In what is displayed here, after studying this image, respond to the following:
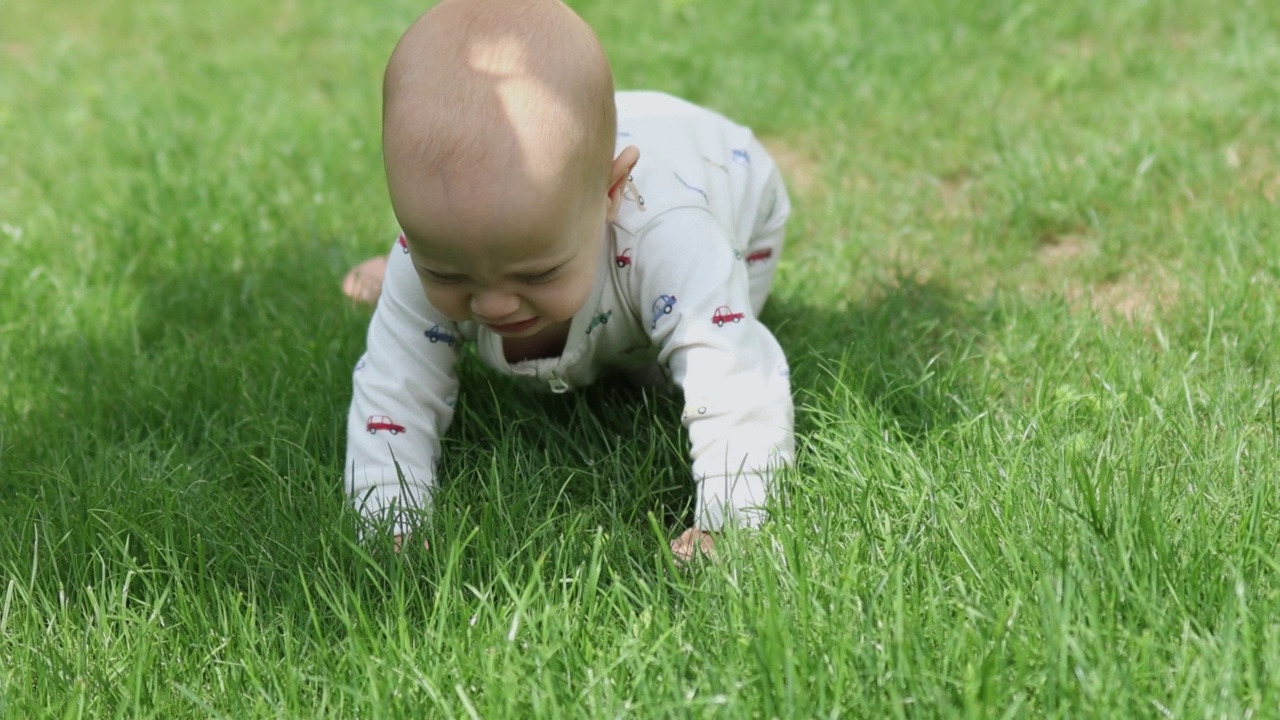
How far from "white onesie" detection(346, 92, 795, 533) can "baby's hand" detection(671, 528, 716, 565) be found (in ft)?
0.11

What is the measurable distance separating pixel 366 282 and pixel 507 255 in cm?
160

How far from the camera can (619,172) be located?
273cm

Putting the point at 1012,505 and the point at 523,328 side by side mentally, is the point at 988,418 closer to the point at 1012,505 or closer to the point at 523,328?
the point at 1012,505

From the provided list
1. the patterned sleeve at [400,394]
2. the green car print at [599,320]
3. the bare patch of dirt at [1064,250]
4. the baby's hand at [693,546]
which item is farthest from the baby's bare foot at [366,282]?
the bare patch of dirt at [1064,250]

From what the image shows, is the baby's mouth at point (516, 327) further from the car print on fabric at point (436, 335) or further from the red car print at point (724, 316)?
the red car print at point (724, 316)

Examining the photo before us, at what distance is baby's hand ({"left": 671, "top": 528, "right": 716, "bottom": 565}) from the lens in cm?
242

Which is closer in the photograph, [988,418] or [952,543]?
[952,543]

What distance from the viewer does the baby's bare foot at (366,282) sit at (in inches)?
153

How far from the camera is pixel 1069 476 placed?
243 centimetres

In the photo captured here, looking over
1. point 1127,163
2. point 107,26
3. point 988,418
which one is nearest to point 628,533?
point 988,418

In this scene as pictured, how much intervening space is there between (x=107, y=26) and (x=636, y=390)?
5.20m

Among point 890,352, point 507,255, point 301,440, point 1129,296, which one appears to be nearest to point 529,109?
point 507,255

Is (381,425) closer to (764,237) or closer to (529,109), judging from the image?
(529,109)

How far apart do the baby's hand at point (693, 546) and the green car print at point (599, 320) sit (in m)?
0.55
